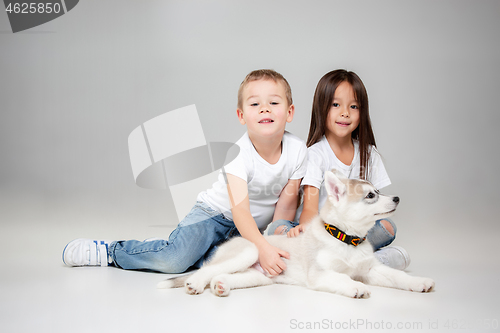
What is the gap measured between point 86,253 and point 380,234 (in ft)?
6.55

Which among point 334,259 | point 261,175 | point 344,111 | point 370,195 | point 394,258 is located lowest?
point 394,258

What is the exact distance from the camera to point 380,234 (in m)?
3.04

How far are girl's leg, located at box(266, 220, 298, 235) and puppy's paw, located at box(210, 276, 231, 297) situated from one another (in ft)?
2.73

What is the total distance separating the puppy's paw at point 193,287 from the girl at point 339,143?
89 cm

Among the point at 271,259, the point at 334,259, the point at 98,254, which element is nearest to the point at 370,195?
the point at 334,259

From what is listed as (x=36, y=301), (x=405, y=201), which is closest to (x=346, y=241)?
(x=36, y=301)

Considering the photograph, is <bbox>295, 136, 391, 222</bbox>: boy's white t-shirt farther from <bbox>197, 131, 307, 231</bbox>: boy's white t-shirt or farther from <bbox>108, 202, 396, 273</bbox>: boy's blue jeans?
<bbox>108, 202, 396, 273</bbox>: boy's blue jeans

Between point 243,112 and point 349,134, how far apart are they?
904mm

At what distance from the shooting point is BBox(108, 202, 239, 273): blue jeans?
291 cm

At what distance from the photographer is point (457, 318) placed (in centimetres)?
197

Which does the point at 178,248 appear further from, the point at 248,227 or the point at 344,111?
the point at 344,111

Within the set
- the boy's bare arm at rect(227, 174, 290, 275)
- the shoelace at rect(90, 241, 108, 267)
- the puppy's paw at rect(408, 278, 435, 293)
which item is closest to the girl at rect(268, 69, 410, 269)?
the boy's bare arm at rect(227, 174, 290, 275)

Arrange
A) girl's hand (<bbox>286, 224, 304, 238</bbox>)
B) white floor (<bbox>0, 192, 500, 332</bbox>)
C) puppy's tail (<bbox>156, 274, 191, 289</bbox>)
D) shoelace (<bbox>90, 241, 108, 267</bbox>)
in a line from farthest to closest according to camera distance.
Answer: shoelace (<bbox>90, 241, 108, 267</bbox>) → girl's hand (<bbox>286, 224, 304, 238</bbox>) → puppy's tail (<bbox>156, 274, 191, 289</bbox>) → white floor (<bbox>0, 192, 500, 332</bbox>)

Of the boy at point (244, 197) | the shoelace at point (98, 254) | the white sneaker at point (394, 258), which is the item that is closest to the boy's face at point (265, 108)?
the boy at point (244, 197)
